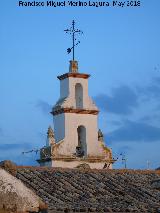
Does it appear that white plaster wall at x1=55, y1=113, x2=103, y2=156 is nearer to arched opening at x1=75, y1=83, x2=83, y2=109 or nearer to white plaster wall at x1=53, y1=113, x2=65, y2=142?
white plaster wall at x1=53, y1=113, x2=65, y2=142

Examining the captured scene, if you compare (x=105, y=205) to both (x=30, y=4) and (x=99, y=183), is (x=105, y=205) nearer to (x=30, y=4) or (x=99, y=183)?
(x=99, y=183)

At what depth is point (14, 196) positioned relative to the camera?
45.4ft

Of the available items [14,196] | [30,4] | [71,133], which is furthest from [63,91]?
[14,196]

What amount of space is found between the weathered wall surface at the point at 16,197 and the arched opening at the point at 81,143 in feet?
48.5

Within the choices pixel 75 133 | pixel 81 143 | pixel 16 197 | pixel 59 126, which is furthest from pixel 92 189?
pixel 59 126

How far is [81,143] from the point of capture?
96.7 feet

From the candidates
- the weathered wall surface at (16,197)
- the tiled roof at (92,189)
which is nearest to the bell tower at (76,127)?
the tiled roof at (92,189)

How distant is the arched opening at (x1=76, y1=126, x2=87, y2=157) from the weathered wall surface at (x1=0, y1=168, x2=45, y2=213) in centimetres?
1478

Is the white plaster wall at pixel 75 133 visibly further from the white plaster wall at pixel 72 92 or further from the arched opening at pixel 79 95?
the arched opening at pixel 79 95

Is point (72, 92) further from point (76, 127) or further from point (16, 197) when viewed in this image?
point (16, 197)

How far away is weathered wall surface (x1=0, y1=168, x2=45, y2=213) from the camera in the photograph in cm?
1370

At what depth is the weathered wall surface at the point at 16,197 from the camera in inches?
539

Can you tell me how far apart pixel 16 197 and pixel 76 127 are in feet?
50.4

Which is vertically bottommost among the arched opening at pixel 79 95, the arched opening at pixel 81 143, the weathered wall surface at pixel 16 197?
the weathered wall surface at pixel 16 197
